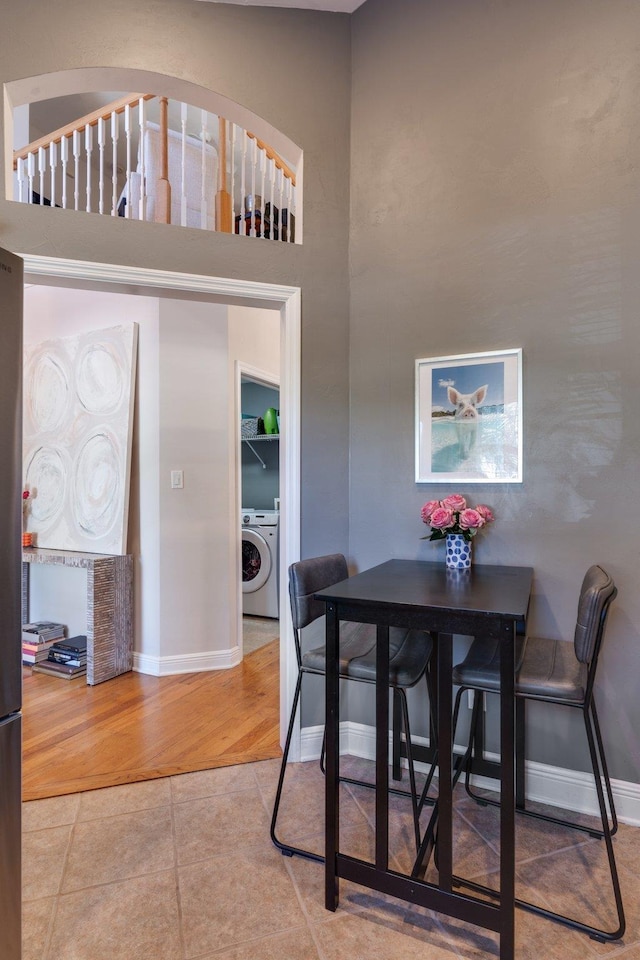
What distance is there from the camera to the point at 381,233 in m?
2.44

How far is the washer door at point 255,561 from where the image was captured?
185 inches

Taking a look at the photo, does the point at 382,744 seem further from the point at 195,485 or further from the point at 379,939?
the point at 195,485

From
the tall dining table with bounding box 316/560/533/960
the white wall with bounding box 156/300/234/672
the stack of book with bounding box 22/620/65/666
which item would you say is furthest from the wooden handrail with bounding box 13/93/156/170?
the stack of book with bounding box 22/620/65/666

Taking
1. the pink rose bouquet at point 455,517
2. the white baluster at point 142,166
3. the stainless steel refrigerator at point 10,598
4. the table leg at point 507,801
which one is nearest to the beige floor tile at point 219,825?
the stainless steel refrigerator at point 10,598

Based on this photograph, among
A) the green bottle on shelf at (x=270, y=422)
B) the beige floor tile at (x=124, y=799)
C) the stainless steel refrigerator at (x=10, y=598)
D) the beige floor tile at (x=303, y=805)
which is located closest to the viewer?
the stainless steel refrigerator at (x=10, y=598)

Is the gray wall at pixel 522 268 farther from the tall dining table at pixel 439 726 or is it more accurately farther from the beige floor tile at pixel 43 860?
the beige floor tile at pixel 43 860

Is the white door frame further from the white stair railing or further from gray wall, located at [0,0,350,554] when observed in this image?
the white stair railing

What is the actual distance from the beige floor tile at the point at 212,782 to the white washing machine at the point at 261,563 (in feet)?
7.99

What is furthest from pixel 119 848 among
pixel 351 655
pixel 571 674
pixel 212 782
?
pixel 571 674

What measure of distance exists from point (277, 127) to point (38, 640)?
3425mm

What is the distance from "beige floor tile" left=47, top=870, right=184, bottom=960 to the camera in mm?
1388

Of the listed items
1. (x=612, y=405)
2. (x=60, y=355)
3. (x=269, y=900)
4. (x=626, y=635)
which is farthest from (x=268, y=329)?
(x=269, y=900)

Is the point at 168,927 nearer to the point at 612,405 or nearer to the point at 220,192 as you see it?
the point at 612,405

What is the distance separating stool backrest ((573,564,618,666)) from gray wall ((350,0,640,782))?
18.7 inches
